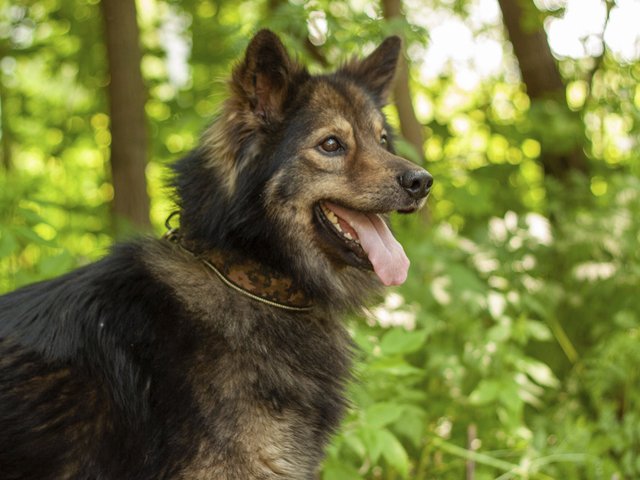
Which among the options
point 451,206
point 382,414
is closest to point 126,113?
point 451,206

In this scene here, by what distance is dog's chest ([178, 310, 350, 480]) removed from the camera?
2.75 m

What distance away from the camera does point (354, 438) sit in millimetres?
3664

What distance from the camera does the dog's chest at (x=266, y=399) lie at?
108 inches

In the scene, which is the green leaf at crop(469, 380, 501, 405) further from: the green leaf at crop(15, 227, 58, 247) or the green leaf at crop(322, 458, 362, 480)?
the green leaf at crop(15, 227, 58, 247)

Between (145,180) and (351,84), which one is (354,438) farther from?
(145,180)

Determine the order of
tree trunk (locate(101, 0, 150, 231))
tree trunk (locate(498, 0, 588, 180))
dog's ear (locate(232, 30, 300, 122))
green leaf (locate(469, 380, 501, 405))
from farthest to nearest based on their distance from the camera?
tree trunk (locate(498, 0, 588, 180))
tree trunk (locate(101, 0, 150, 231))
green leaf (locate(469, 380, 501, 405))
dog's ear (locate(232, 30, 300, 122))

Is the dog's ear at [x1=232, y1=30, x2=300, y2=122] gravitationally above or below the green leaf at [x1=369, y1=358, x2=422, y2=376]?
above

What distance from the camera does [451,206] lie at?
7359 millimetres

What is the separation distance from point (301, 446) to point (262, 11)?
7.26 metres

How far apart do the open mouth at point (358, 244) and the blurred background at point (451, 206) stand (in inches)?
23.3

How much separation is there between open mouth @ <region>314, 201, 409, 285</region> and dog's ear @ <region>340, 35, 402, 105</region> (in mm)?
831

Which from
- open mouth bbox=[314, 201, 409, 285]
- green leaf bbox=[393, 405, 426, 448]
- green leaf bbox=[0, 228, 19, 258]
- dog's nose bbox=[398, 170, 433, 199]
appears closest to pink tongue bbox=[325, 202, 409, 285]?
open mouth bbox=[314, 201, 409, 285]

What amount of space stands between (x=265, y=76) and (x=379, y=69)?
841 millimetres

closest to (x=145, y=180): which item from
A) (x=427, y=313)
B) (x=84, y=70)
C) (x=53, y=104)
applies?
(x=84, y=70)
